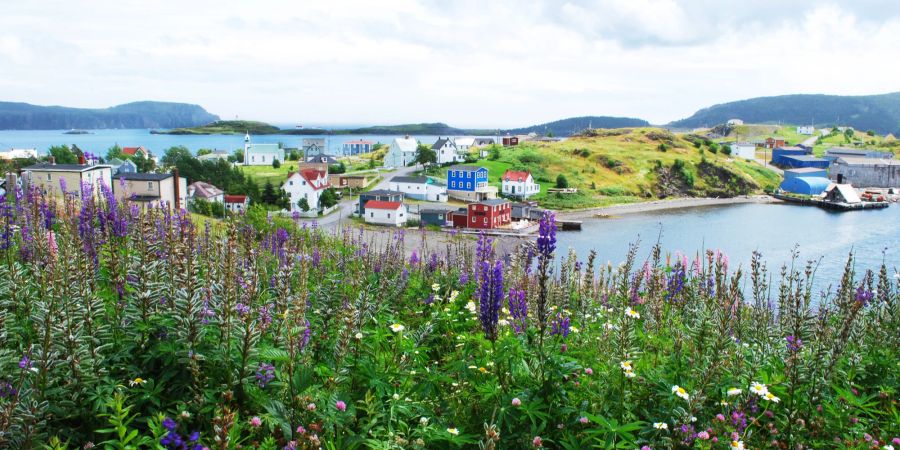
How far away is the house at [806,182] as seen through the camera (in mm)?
104312

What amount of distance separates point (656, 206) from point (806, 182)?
35.4 meters

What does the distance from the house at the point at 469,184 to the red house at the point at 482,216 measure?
1722 centimetres

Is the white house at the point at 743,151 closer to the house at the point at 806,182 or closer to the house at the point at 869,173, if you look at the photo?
the house at the point at 869,173

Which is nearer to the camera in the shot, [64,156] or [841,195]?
[64,156]

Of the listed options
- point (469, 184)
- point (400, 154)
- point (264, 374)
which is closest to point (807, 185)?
point (469, 184)

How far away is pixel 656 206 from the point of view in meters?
91.3

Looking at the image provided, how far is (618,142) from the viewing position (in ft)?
460

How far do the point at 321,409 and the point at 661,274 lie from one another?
18.1 ft

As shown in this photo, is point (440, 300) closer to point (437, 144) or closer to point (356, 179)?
point (356, 179)

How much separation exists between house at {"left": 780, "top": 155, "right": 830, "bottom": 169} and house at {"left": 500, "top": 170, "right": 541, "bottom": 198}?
75.8 metres

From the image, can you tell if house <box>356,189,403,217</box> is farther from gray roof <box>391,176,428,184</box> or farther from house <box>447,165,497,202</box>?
house <box>447,165,497,202</box>

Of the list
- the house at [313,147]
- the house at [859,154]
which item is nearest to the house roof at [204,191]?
the house at [313,147]

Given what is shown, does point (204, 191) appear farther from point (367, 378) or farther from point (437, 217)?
point (367, 378)

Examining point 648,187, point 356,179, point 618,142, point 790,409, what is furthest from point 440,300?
point 618,142
